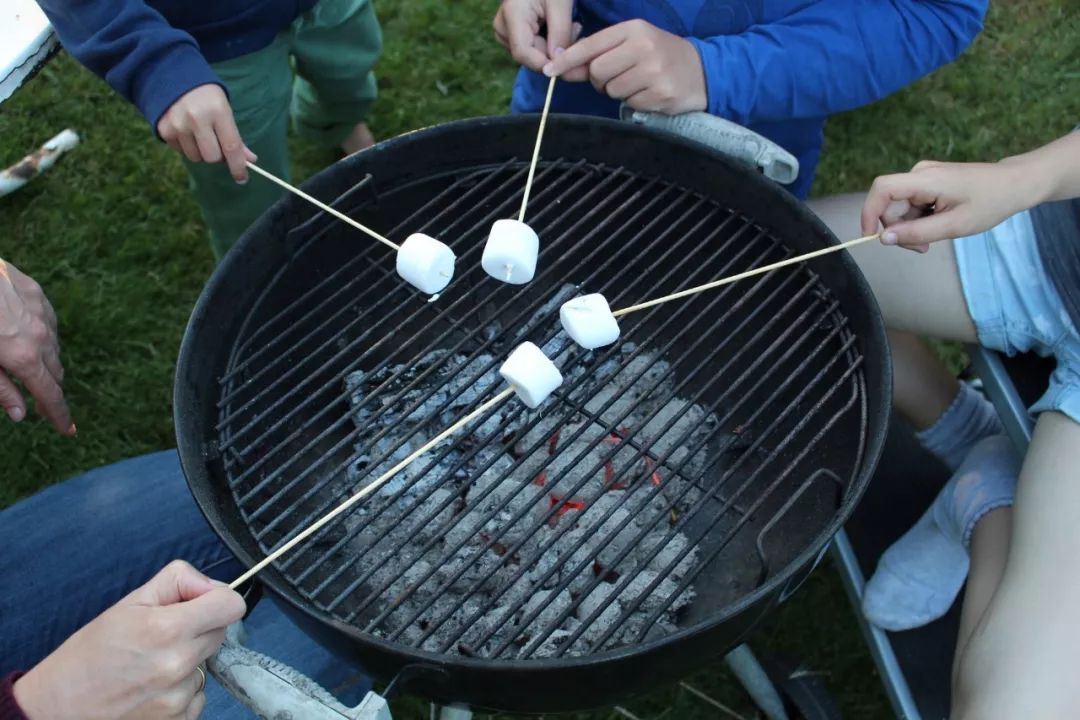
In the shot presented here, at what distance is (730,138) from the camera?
1.57m

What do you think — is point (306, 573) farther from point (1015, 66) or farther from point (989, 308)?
point (1015, 66)

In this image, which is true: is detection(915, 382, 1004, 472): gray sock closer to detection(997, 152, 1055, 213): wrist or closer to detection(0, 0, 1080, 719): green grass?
detection(0, 0, 1080, 719): green grass

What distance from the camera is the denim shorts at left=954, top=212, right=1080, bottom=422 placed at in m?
1.61

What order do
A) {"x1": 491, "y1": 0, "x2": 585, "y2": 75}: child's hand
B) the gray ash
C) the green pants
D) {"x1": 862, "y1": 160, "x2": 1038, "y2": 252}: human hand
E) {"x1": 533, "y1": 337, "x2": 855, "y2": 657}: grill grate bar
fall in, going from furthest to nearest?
the green pants < {"x1": 491, "y1": 0, "x2": 585, "y2": 75}: child's hand < {"x1": 862, "y1": 160, "x2": 1038, "y2": 252}: human hand < the gray ash < {"x1": 533, "y1": 337, "x2": 855, "y2": 657}: grill grate bar

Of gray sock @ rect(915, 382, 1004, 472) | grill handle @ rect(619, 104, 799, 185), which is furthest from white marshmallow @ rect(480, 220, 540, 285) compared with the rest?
gray sock @ rect(915, 382, 1004, 472)

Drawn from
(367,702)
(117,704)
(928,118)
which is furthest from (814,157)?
(117,704)

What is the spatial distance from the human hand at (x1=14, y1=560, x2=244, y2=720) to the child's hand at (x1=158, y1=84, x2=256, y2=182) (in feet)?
2.65

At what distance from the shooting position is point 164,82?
161cm

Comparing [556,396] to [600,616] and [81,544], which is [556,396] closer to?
[600,616]

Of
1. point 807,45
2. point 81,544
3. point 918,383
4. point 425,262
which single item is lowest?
point 918,383

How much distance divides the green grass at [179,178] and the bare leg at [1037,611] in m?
0.74

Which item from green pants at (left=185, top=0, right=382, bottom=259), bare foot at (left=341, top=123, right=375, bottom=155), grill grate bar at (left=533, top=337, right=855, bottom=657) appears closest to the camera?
grill grate bar at (left=533, top=337, right=855, bottom=657)

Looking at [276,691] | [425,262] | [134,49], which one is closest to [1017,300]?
[425,262]

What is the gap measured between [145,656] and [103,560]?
0.72 metres
